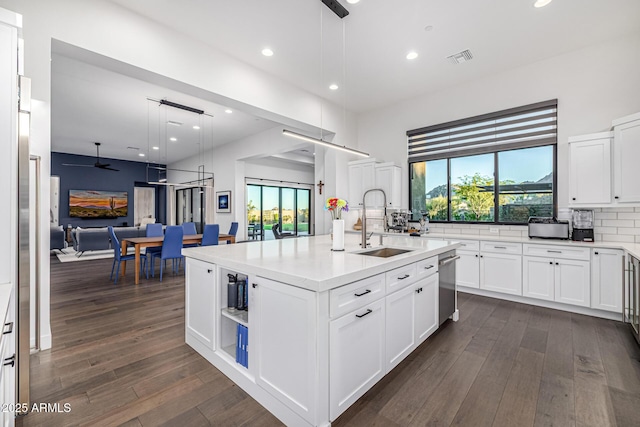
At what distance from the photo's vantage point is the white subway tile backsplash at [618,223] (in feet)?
11.5

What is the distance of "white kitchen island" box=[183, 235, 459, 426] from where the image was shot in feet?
5.17

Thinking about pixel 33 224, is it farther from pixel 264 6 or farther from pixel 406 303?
pixel 406 303

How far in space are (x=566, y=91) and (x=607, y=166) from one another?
121 centimetres

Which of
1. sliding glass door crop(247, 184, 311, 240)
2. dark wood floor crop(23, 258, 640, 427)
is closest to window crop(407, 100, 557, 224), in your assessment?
dark wood floor crop(23, 258, 640, 427)

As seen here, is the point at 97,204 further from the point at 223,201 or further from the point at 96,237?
the point at 223,201

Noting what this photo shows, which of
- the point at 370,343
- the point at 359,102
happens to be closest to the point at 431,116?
the point at 359,102

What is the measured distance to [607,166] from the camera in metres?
3.42

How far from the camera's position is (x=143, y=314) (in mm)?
3463

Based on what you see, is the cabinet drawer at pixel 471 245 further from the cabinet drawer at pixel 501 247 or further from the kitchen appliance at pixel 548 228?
the kitchen appliance at pixel 548 228

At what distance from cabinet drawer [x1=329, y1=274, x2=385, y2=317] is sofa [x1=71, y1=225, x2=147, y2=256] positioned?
7.95m

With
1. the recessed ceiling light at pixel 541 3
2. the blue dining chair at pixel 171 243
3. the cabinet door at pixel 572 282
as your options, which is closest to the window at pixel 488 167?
the cabinet door at pixel 572 282

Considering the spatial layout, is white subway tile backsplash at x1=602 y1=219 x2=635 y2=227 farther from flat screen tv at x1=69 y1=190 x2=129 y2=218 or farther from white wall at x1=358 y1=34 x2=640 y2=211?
flat screen tv at x1=69 y1=190 x2=129 y2=218

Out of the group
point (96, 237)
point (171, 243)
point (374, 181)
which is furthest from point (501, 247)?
point (96, 237)

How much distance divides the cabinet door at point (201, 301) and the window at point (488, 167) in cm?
410
